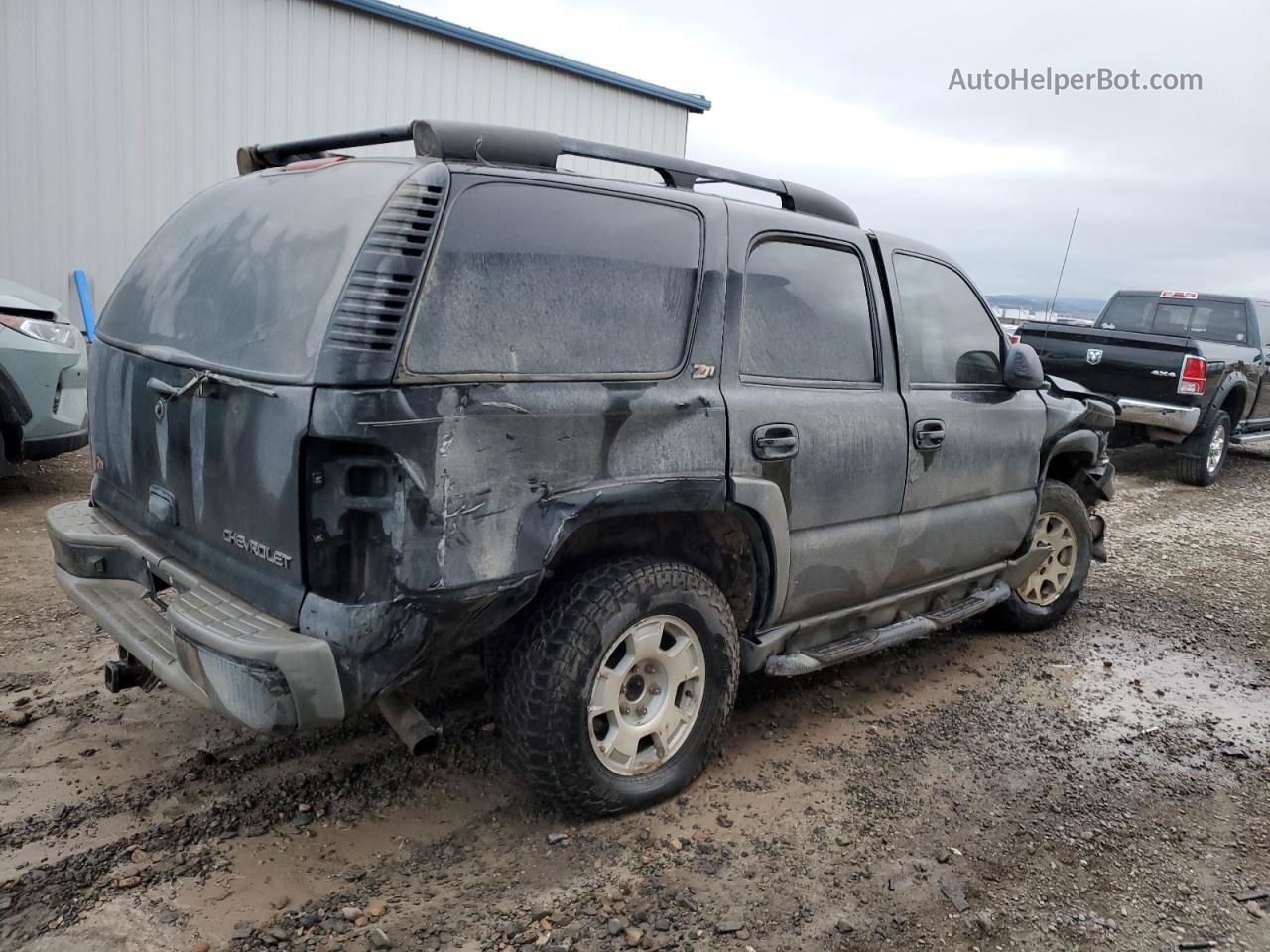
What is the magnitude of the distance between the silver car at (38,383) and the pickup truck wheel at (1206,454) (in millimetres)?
9670

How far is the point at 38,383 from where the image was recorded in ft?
19.6

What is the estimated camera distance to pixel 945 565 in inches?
162

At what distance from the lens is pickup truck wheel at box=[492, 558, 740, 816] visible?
2736 mm

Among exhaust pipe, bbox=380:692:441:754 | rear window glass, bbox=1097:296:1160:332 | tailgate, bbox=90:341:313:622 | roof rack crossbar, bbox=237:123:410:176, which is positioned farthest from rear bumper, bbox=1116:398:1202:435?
tailgate, bbox=90:341:313:622

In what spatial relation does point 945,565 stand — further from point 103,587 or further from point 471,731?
point 103,587

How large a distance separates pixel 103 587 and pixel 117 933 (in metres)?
1.11

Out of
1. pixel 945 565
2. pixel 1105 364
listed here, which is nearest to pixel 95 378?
pixel 945 565

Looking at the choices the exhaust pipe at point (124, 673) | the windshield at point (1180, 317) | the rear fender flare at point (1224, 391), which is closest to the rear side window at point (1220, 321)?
the windshield at point (1180, 317)

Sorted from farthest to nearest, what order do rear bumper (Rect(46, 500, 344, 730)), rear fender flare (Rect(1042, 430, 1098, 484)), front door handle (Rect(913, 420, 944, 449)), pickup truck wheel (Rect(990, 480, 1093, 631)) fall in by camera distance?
pickup truck wheel (Rect(990, 480, 1093, 631)), rear fender flare (Rect(1042, 430, 1098, 484)), front door handle (Rect(913, 420, 944, 449)), rear bumper (Rect(46, 500, 344, 730))

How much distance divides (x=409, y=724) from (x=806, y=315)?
1919 mm

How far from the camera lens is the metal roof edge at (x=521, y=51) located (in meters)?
9.84

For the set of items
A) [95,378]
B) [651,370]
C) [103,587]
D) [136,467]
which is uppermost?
[651,370]

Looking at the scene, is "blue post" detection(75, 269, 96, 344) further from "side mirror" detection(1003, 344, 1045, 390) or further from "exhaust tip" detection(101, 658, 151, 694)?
"side mirror" detection(1003, 344, 1045, 390)

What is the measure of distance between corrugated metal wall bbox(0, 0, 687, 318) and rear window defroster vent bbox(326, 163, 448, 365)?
782 centimetres
